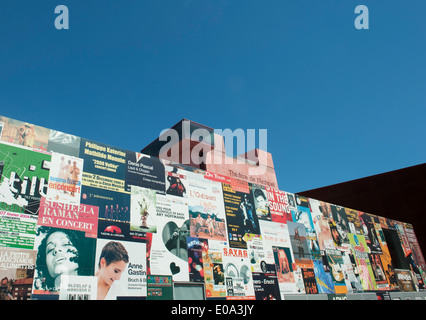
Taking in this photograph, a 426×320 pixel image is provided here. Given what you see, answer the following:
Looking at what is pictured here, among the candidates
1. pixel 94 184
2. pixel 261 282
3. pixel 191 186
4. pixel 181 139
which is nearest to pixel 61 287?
pixel 94 184

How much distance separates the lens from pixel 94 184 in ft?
27.0

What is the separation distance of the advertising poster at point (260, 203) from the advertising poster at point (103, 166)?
4687mm

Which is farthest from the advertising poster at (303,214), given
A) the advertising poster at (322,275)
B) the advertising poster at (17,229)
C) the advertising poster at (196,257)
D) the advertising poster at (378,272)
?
the advertising poster at (17,229)

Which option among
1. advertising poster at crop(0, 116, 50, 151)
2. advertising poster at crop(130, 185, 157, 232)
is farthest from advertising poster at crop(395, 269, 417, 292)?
advertising poster at crop(0, 116, 50, 151)

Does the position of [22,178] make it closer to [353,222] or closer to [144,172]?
[144,172]

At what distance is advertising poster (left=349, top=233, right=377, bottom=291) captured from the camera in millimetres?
13280

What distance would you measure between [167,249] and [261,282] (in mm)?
3236

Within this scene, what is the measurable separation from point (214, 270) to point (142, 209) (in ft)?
8.47

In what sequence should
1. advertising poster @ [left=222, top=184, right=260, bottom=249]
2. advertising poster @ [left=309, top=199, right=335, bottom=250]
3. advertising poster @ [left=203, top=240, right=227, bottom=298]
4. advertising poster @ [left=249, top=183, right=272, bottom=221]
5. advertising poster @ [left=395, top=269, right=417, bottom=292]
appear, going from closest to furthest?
advertising poster @ [left=203, top=240, right=227, bottom=298], advertising poster @ [left=222, top=184, right=260, bottom=249], advertising poster @ [left=249, top=183, right=272, bottom=221], advertising poster @ [left=309, top=199, right=335, bottom=250], advertising poster @ [left=395, top=269, right=417, bottom=292]

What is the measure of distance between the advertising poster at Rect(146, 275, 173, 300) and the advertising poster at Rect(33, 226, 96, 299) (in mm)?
1413

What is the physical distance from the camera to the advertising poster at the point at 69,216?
7238mm

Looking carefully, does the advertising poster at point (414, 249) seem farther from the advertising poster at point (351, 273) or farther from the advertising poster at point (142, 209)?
the advertising poster at point (142, 209)

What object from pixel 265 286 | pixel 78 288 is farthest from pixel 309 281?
pixel 78 288

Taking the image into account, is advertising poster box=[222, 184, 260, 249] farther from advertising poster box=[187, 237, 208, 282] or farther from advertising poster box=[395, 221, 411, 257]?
advertising poster box=[395, 221, 411, 257]
